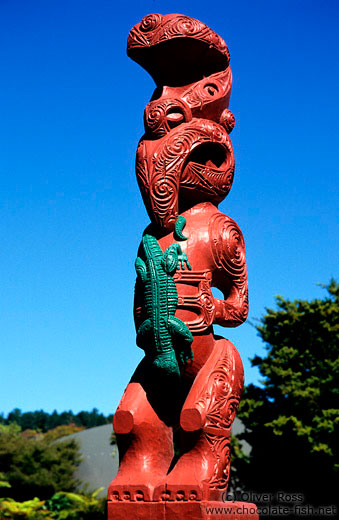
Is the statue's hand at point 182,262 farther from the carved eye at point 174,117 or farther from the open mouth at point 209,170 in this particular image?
the carved eye at point 174,117

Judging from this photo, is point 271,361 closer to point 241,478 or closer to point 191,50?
point 241,478

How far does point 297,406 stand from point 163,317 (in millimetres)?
11268

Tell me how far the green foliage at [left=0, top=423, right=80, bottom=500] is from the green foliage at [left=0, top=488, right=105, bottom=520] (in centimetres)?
99

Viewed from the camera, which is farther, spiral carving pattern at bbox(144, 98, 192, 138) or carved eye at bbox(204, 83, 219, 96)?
carved eye at bbox(204, 83, 219, 96)

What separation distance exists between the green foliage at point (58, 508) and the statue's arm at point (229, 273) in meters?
13.6

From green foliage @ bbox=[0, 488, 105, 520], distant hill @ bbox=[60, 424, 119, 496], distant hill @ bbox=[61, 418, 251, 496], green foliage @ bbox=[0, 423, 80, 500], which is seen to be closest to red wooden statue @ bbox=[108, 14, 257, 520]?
green foliage @ bbox=[0, 488, 105, 520]

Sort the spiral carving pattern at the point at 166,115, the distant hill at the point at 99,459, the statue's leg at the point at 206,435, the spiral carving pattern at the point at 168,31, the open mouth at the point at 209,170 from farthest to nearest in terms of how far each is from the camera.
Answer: the distant hill at the point at 99,459 → the spiral carving pattern at the point at 168,31 → the spiral carving pattern at the point at 166,115 → the open mouth at the point at 209,170 → the statue's leg at the point at 206,435

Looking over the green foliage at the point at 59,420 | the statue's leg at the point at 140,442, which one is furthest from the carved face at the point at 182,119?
the green foliage at the point at 59,420

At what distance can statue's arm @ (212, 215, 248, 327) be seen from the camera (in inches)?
238

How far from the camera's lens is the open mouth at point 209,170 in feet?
20.5

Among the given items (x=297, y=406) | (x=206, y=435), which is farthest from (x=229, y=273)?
(x=297, y=406)

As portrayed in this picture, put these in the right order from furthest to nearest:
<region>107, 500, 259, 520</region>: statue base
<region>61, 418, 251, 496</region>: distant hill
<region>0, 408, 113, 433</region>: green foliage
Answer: <region>0, 408, 113, 433</region>: green foliage, <region>61, 418, 251, 496</region>: distant hill, <region>107, 500, 259, 520</region>: statue base

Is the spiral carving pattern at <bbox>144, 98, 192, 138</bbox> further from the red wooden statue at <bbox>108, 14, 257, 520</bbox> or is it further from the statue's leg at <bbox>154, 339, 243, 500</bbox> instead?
the statue's leg at <bbox>154, 339, 243, 500</bbox>

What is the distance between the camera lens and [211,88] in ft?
21.8
